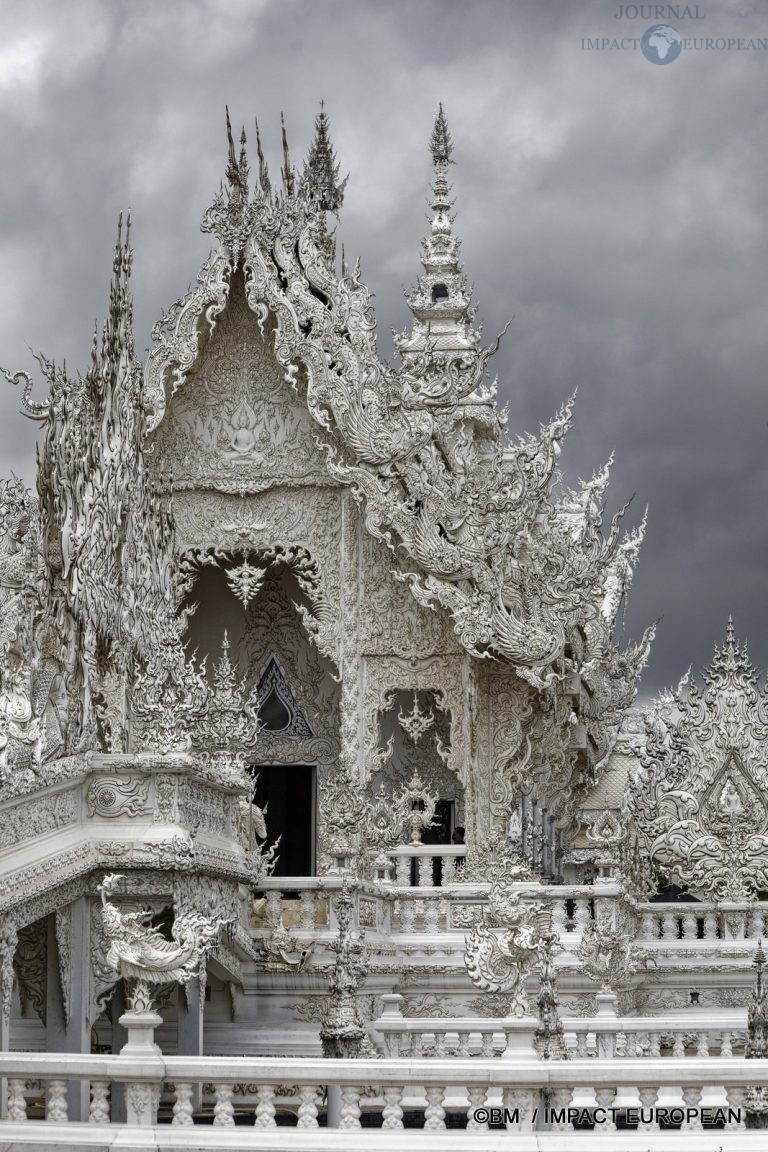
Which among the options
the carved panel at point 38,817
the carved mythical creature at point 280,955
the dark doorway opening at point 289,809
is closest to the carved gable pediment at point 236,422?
the dark doorway opening at point 289,809

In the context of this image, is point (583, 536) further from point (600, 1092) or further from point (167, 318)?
point (600, 1092)

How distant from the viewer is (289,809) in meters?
24.8

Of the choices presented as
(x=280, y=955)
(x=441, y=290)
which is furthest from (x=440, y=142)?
(x=280, y=955)

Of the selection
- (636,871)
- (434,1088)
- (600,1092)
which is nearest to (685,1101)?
(600,1092)

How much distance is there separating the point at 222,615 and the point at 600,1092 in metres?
12.2

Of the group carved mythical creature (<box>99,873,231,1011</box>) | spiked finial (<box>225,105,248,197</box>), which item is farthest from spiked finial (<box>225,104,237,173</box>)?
carved mythical creature (<box>99,873,231,1011</box>)

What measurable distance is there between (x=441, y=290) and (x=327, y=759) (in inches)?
329

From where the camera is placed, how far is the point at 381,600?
2331cm

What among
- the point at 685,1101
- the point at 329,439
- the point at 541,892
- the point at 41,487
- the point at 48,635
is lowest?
the point at 685,1101

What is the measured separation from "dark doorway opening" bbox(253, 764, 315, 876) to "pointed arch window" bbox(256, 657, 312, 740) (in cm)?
37

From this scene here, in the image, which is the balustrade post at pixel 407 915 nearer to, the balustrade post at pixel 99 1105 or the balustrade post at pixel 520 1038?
the balustrade post at pixel 520 1038

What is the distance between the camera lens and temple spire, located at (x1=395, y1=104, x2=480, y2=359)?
29.6 meters

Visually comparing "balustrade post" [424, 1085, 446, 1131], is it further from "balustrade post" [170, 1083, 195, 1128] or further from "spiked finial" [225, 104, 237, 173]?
"spiked finial" [225, 104, 237, 173]

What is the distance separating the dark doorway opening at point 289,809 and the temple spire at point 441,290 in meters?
6.17
